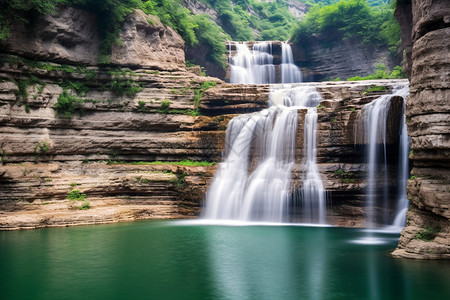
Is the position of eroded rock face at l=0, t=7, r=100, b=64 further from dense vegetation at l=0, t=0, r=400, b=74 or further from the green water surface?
the green water surface

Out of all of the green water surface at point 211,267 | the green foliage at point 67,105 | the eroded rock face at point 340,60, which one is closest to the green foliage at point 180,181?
the green water surface at point 211,267

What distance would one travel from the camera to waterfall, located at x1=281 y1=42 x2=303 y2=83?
127 feet

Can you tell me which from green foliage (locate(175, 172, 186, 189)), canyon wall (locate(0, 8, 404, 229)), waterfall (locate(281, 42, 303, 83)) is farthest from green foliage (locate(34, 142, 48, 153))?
waterfall (locate(281, 42, 303, 83))

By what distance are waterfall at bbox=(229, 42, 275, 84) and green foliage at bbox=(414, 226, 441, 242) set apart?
26814mm

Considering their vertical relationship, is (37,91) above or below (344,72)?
below

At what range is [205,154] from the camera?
24703 millimetres

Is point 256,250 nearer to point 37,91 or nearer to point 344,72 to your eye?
point 37,91

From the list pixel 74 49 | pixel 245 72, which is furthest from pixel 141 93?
pixel 245 72

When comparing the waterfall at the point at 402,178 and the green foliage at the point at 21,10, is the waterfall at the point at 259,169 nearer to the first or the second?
the waterfall at the point at 402,178

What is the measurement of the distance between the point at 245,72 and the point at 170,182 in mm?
17698

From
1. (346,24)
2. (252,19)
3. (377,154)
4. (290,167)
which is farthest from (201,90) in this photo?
(252,19)

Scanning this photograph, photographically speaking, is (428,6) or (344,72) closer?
(428,6)

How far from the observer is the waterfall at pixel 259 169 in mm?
20969

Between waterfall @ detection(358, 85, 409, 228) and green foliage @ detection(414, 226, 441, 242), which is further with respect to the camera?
waterfall @ detection(358, 85, 409, 228)
